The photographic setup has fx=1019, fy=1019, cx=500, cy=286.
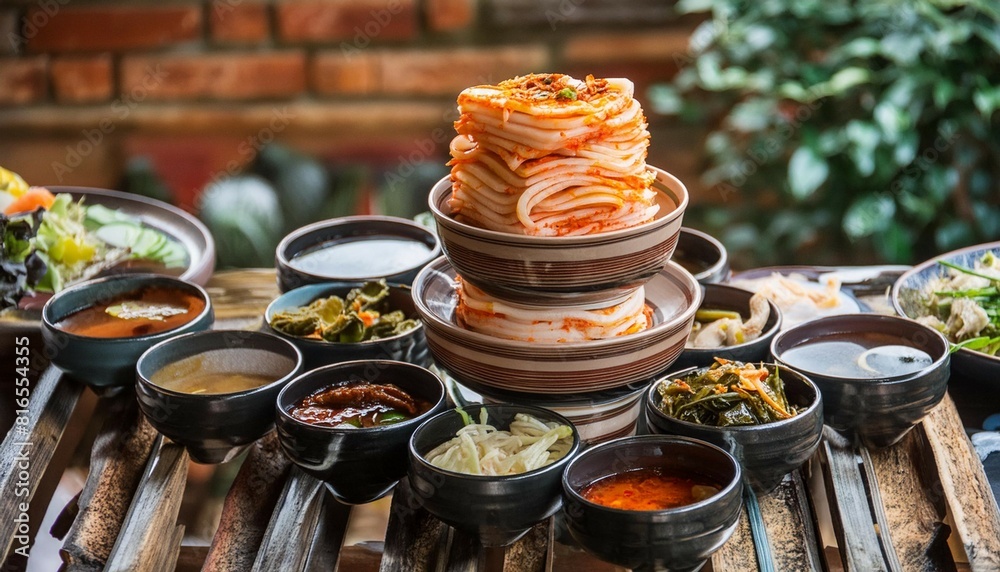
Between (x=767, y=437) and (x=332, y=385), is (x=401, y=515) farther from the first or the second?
(x=767, y=437)

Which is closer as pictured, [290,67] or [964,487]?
[964,487]

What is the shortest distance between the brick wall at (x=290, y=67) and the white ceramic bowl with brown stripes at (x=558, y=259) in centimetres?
242

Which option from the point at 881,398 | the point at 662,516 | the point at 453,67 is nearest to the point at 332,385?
the point at 662,516

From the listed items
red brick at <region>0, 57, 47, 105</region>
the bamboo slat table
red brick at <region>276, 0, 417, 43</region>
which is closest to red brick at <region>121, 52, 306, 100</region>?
red brick at <region>276, 0, 417, 43</region>

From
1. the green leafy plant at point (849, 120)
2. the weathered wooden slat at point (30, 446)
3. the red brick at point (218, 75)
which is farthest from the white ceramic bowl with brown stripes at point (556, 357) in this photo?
the red brick at point (218, 75)

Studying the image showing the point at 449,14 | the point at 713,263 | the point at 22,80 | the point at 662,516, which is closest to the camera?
the point at 662,516

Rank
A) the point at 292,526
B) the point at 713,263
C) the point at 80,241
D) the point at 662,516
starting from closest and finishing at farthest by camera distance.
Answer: the point at 662,516 → the point at 292,526 → the point at 713,263 → the point at 80,241

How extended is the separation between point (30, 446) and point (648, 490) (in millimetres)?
1222

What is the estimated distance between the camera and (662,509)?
1460 millimetres

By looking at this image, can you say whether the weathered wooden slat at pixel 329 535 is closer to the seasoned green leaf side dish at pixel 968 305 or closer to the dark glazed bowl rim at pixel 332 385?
the dark glazed bowl rim at pixel 332 385

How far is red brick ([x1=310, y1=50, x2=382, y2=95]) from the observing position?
4.08 meters

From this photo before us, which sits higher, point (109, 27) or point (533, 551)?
point (109, 27)

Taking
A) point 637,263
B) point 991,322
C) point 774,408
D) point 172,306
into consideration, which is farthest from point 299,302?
point 991,322

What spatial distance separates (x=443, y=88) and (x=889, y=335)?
98.8 inches
